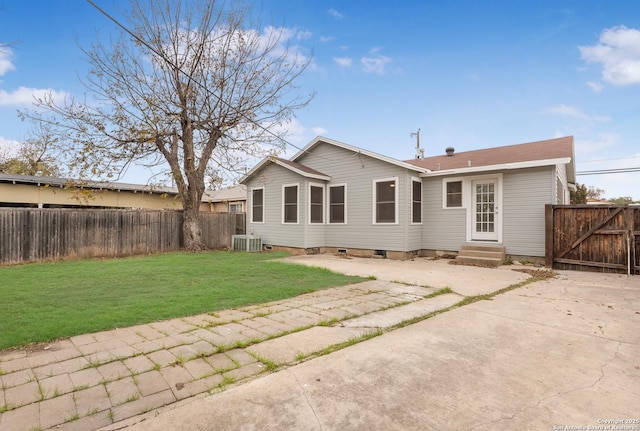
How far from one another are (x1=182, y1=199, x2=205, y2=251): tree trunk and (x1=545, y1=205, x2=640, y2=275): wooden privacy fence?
11.7 meters

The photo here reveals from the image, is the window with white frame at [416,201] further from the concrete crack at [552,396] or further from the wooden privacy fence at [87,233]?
the wooden privacy fence at [87,233]

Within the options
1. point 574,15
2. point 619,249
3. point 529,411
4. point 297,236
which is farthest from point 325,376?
point 574,15

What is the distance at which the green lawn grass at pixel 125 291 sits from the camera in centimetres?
370

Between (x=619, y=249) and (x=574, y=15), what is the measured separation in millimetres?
6992

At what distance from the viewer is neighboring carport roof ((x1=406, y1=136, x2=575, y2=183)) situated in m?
9.40

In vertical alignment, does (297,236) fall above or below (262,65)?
below

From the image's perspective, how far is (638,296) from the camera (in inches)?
217

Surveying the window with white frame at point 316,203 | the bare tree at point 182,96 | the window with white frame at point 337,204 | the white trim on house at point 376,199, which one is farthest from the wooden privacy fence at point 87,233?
the white trim on house at point 376,199

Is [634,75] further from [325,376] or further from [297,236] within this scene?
[325,376]

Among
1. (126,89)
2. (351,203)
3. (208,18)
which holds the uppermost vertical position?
(208,18)

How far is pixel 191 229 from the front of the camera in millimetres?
12906

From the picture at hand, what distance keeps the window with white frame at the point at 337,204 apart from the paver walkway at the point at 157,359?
7.74 metres

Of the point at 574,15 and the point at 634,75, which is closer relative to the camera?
the point at 574,15

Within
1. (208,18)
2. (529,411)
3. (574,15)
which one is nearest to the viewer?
(529,411)
